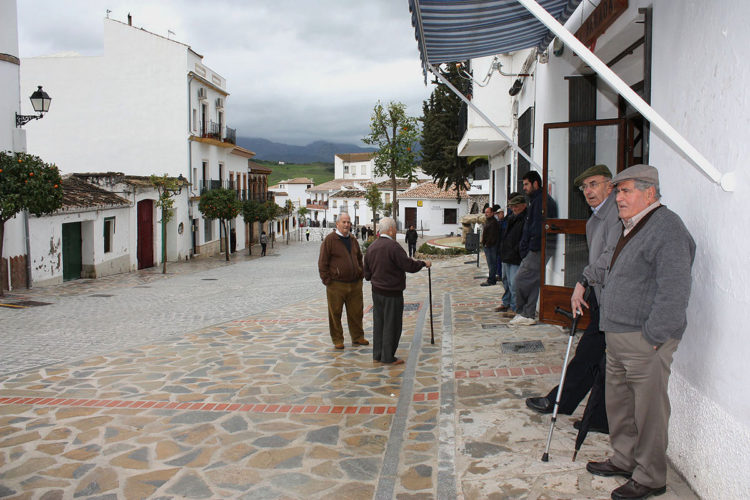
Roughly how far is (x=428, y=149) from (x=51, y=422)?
3138 centimetres

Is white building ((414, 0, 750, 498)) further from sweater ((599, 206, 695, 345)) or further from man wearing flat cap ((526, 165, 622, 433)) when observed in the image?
man wearing flat cap ((526, 165, 622, 433))

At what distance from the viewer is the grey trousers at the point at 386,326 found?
706cm

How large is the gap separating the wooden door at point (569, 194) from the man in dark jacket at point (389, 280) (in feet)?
5.05

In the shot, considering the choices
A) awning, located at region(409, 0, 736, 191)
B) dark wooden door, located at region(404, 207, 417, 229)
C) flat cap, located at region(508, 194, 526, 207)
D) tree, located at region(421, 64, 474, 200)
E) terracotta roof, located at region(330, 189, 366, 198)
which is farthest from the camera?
terracotta roof, located at region(330, 189, 366, 198)

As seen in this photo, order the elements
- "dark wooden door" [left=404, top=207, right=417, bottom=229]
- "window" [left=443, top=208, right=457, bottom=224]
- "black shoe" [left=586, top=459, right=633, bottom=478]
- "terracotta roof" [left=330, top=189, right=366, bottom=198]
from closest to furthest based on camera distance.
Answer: "black shoe" [left=586, top=459, right=633, bottom=478], "window" [left=443, top=208, right=457, bottom=224], "dark wooden door" [left=404, top=207, right=417, bottom=229], "terracotta roof" [left=330, top=189, right=366, bottom=198]

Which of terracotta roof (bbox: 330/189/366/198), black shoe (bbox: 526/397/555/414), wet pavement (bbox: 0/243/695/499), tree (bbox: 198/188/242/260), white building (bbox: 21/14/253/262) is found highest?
white building (bbox: 21/14/253/262)

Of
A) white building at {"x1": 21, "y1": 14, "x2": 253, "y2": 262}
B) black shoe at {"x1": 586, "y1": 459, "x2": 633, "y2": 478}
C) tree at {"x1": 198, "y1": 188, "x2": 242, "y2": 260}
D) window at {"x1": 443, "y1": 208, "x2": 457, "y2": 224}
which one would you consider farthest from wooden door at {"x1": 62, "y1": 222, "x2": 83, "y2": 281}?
window at {"x1": 443, "y1": 208, "x2": 457, "y2": 224}

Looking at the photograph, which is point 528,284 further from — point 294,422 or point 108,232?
point 108,232

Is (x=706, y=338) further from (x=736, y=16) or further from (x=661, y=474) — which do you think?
(x=736, y=16)

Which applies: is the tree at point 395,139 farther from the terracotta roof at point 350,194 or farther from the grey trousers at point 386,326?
the terracotta roof at point 350,194

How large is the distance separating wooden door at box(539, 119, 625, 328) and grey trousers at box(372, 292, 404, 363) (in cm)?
175

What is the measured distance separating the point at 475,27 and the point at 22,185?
1199 cm

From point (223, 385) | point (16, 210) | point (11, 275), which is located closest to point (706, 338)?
point (223, 385)

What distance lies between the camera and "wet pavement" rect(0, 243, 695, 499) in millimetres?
4008
